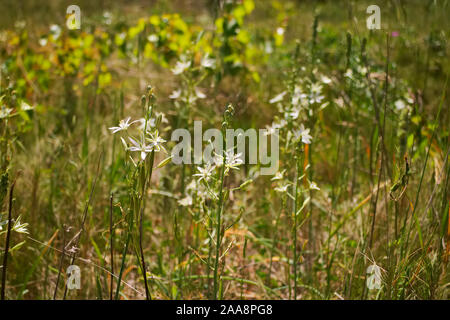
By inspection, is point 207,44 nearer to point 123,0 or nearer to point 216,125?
point 216,125

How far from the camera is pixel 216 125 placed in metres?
2.56

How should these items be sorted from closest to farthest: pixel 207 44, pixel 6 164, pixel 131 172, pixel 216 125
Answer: pixel 131 172 → pixel 6 164 → pixel 216 125 → pixel 207 44

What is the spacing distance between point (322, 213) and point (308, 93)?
0.71m

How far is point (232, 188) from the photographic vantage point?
1.58 meters

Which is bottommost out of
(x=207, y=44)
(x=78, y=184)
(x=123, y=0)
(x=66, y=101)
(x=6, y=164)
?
(x=78, y=184)

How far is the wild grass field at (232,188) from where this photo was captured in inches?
49.3

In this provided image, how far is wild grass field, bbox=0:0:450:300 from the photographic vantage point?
125 centimetres

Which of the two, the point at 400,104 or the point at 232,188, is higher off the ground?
the point at 400,104

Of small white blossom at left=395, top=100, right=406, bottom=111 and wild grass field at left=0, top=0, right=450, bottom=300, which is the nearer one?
wild grass field at left=0, top=0, right=450, bottom=300

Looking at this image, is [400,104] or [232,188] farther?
[400,104]

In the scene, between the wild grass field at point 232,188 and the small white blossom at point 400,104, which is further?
the small white blossom at point 400,104
